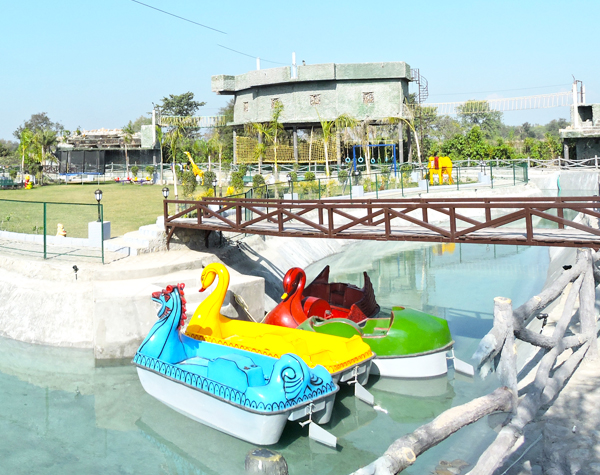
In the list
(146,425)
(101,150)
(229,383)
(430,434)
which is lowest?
(146,425)

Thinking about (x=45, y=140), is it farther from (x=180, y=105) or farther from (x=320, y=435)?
(x=320, y=435)

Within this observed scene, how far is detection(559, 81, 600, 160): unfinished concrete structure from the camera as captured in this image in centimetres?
4678

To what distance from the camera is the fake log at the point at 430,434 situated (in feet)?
14.6

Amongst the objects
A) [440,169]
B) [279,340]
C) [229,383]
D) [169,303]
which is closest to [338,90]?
[440,169]

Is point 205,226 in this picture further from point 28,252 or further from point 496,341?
point 496,341

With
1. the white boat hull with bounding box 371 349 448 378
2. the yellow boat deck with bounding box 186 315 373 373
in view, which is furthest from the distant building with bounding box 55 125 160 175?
the white boat hull with bounding box 371 349 448 378

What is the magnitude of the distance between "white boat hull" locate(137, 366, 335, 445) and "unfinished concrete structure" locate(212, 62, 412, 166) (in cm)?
3200

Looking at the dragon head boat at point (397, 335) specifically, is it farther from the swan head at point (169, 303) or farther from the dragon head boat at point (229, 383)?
the swan head at point (169, 303)

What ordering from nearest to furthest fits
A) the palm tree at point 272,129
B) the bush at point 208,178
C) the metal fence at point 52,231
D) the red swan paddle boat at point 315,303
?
the red swan paddle boat at point 315,303
the metal fence at point 52,231
the bush at point 208,178
the palm tree at point 272,129

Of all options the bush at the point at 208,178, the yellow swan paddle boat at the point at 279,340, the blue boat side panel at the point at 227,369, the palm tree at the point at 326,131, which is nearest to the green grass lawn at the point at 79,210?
the bush at the point at 208,178

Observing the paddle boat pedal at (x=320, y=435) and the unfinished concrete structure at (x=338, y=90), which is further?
the unfinished concrete structure at (x=338, y=90)

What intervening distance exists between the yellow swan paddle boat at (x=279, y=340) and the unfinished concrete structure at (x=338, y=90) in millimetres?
29833

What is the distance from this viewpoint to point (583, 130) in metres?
46.7

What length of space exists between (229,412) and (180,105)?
225 feet
